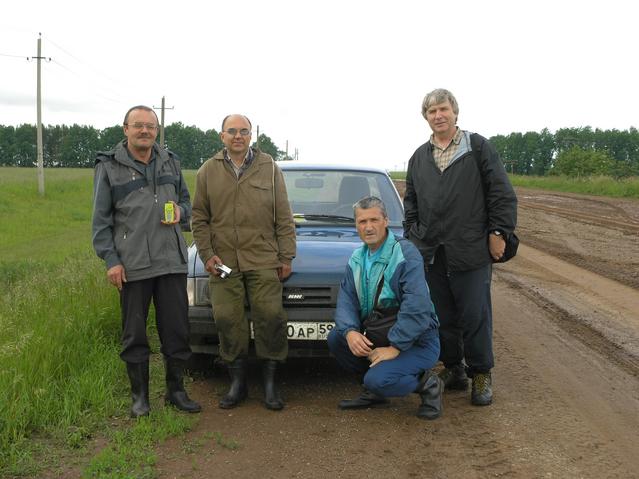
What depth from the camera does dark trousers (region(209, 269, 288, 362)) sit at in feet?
14.0

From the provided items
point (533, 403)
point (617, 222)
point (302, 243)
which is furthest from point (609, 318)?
point (617, 222)

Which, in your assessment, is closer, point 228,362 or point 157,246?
point 157,246

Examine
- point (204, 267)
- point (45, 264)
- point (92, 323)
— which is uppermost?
point (204, 267)

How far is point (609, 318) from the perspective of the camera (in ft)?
22.9

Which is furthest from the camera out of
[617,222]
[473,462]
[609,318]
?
[617,222]

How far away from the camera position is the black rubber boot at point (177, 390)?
422 cm

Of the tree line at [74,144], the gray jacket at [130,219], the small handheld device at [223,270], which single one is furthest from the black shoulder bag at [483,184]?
the tree line at [74,144]

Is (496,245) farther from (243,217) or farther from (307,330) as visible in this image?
(243,217)

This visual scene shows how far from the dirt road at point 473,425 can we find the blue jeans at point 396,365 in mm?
232

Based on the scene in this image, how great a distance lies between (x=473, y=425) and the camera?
4.04m

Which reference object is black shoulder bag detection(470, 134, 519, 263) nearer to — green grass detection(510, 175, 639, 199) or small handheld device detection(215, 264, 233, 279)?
small handheld device detection(215, 264, 233, 279)

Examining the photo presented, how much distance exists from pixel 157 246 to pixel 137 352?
2.30 ft

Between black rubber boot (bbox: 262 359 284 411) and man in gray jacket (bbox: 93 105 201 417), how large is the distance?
1.52 feet

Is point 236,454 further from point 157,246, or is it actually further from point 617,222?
point 617,222
